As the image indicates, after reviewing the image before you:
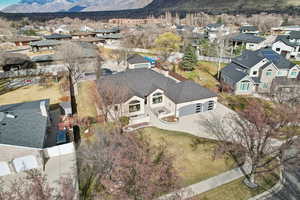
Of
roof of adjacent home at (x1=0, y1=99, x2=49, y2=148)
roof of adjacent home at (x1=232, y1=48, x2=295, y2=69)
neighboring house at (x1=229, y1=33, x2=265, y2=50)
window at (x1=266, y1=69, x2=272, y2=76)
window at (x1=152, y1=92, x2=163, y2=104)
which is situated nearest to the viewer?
roof of adjacent home at (x1=0, y1=99, x2=49, y2=148)

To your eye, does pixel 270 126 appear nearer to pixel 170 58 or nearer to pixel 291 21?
pixel 170 58

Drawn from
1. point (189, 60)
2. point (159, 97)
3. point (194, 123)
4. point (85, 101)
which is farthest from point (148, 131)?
point (189, 60)

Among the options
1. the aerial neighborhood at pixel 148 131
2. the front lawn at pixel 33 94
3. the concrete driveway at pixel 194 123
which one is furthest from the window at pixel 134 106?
the front lawn at pixel 33 94

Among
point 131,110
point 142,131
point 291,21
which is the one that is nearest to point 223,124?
point 142,131

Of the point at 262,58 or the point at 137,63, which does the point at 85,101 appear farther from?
the point at 262,58

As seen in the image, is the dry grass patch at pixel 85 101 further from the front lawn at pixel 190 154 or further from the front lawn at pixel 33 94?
the front lawn at pixel 190 154

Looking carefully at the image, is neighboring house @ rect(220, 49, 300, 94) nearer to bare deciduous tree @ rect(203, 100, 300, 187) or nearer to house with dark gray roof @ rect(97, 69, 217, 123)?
bare deciduous tree @ rect(203, 100, 300, 187)

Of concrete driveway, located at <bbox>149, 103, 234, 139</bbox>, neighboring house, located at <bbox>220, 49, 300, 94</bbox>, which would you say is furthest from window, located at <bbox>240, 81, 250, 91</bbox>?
concrete driveway, located at <bbox>149, 103, 234, 139</bbox>
